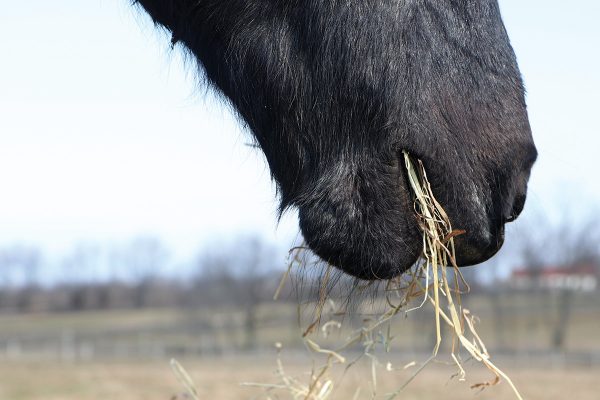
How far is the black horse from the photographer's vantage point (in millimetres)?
1933

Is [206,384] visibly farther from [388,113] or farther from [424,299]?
[388,113]

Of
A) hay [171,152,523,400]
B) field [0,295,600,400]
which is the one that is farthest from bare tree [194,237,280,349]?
hay [171,152,523,400]

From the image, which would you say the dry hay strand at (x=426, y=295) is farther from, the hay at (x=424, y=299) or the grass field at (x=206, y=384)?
the grass field at (x=206, y=384)

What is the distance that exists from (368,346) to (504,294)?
169ft

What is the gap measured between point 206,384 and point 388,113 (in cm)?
2439

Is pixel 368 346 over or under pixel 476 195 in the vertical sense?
under

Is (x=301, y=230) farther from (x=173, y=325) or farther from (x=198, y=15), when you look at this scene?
(x=173, y=325)

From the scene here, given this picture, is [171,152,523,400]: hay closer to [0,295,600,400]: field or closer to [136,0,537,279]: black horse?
[136,0,537,279]: black horse

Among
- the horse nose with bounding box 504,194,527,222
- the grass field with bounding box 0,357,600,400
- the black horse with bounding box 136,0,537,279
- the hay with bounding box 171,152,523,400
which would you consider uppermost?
the black horse with bounding box 136,0,537,279

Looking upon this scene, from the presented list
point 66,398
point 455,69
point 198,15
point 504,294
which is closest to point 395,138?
point 455,69

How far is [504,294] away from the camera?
5228 cm

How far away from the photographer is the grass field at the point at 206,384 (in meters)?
21.4

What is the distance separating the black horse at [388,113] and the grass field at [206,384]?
15642 millimetres

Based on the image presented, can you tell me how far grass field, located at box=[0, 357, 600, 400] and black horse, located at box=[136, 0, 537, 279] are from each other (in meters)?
15.6
